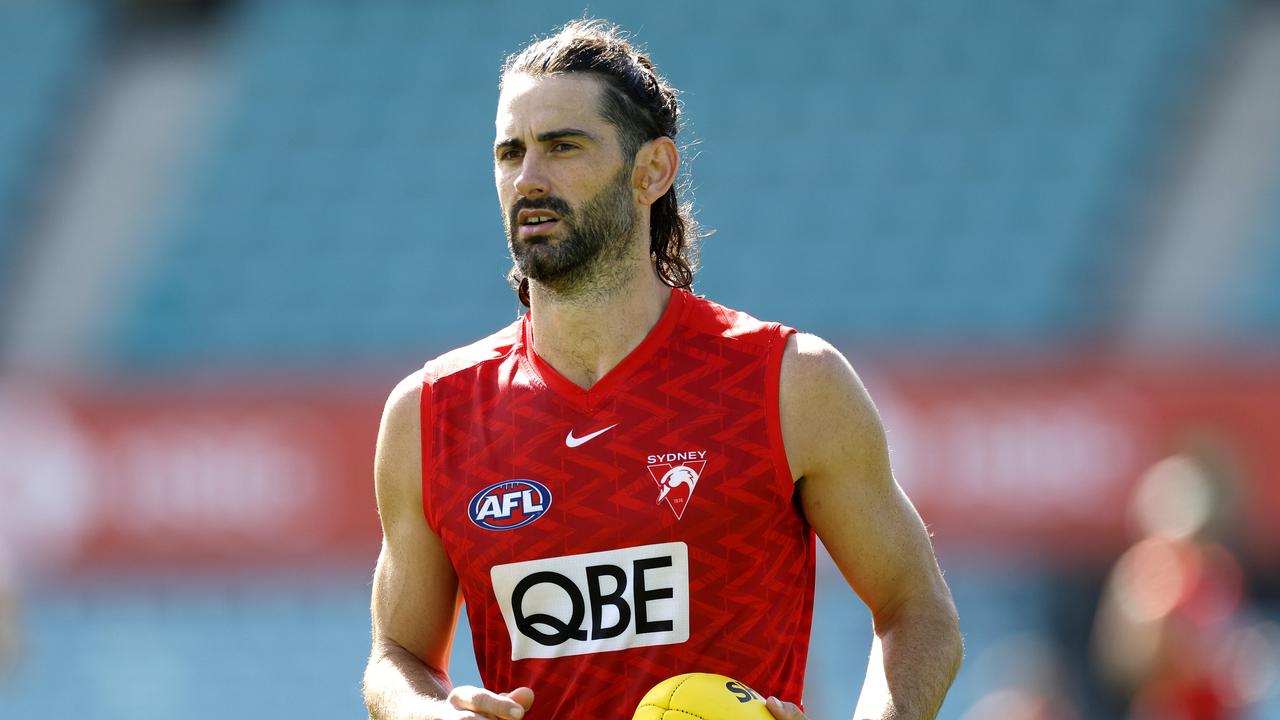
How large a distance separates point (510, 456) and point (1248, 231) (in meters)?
11.2

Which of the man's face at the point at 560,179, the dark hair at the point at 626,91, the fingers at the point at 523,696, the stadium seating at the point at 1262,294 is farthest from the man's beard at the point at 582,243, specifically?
the stadium seating at the point at 1262,294

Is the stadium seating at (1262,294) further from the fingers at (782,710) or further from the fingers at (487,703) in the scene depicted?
the fingers at (487,703)

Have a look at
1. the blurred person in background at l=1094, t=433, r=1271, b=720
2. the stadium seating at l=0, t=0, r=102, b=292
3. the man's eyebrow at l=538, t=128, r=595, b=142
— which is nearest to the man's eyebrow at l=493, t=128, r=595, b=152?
the man's eyebrow at l=538, t=128, r=595, b=142

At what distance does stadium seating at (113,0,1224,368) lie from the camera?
42.5 ft

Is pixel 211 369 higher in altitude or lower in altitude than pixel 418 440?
higher

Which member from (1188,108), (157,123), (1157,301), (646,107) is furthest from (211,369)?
(646,107)

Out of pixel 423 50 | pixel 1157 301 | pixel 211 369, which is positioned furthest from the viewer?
pixel 423 50

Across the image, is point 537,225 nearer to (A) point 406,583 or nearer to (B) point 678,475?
(B) point 678,475

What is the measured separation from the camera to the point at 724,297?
41.9 ft

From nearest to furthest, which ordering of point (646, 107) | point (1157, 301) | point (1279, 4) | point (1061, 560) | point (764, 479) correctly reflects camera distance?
point (764, 479)
point (646, 107)
point (1061, 560)
point (1157, 301)
point (1279, 4)

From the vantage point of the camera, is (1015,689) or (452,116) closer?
(1015,689)

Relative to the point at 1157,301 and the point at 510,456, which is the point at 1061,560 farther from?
the point at 510,456

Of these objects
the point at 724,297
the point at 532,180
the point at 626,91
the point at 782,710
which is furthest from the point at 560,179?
the point at 724,297

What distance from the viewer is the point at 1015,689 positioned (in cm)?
830
